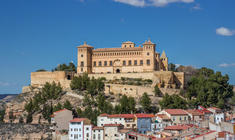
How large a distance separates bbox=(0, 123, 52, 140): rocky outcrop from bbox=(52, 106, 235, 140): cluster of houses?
1.89m

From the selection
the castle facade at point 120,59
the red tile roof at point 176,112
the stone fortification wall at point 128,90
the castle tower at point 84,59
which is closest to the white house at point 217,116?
the red tile roof at point 176,112

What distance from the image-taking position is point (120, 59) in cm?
8575

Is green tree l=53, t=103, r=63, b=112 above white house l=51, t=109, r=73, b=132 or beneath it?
above

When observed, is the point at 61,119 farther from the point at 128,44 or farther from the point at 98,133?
the point at 128,44

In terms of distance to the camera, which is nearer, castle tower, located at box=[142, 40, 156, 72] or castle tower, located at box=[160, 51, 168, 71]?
castle tower, located at box=[142, 40, 156, 72]

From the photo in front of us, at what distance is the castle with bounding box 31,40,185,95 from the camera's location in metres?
78.8

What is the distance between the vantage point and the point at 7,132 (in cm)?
6712

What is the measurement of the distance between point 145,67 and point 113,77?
7.11m

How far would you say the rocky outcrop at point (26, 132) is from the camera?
210 feet

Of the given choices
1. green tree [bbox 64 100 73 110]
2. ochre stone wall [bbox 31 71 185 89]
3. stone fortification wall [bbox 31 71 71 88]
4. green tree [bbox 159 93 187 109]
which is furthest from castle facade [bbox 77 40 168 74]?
green tree [bbox 64 100 73 110]

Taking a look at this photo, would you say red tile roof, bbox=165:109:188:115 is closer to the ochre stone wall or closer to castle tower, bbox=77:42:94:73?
the ochre stone wall

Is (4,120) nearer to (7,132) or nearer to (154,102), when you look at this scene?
(7,132)

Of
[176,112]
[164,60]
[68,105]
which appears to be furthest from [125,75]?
[176,112]

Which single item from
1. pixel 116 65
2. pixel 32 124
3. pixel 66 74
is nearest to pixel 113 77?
pixel 116 65
